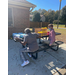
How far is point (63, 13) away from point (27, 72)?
2742 centimetres

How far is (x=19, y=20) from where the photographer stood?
6.33 metres

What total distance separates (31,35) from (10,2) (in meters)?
4.54

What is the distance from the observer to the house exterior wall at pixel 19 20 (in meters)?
6.04

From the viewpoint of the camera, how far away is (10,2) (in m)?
5.29

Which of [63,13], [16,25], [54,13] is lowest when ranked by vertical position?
[16,25]

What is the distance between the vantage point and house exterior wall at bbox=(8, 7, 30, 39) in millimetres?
6039
